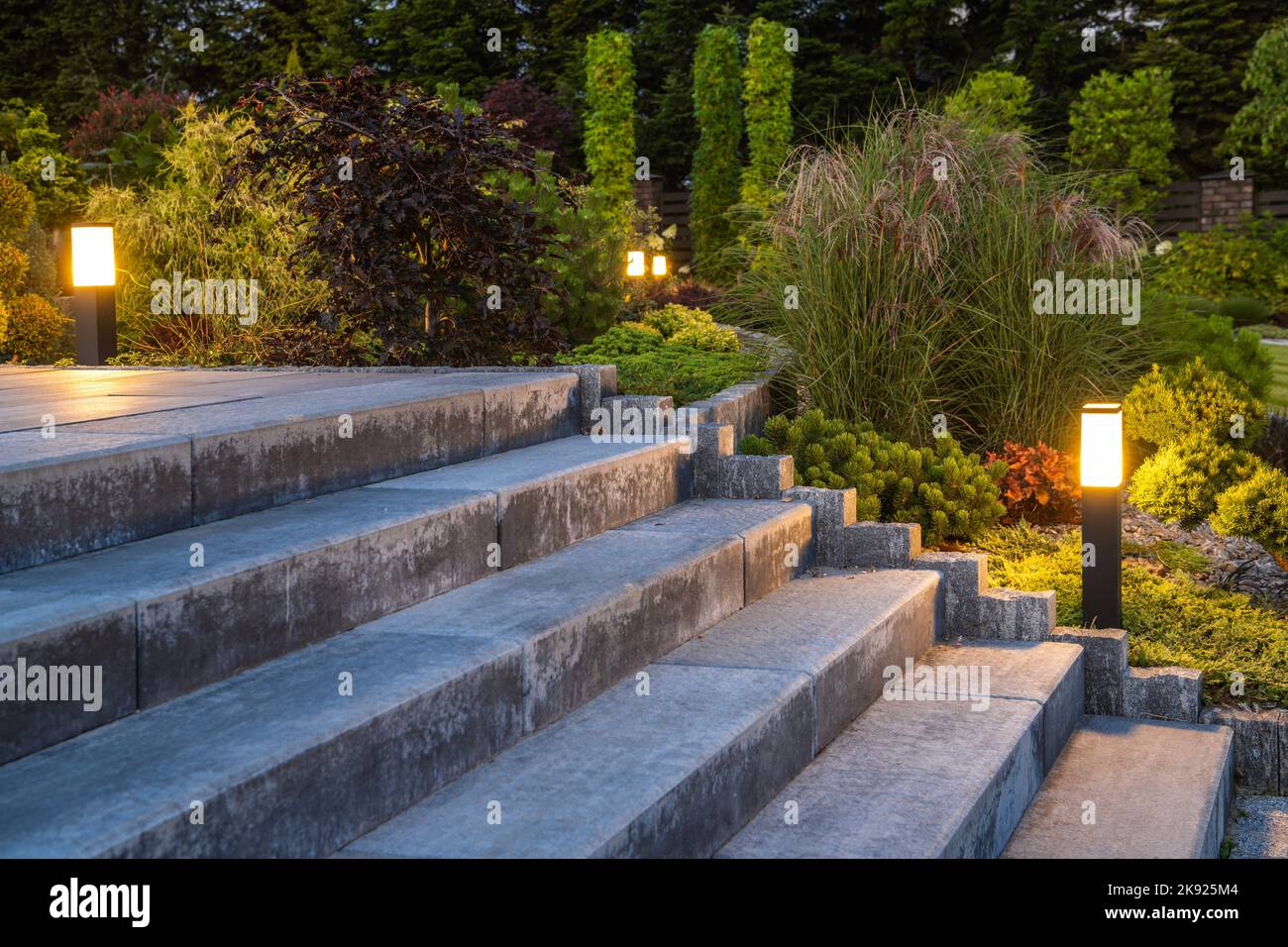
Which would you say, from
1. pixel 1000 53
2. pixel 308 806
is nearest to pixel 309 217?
pixel 308 806

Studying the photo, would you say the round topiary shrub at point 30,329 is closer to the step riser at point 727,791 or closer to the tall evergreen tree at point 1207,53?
the step riser at point 727,791

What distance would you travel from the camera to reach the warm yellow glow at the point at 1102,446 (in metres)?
4.39

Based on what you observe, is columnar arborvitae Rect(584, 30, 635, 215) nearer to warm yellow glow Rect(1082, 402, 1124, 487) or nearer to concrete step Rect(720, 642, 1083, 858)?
warm yellow glow Rect(1082, 402, 1124, 487)

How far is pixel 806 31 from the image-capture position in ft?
72.0

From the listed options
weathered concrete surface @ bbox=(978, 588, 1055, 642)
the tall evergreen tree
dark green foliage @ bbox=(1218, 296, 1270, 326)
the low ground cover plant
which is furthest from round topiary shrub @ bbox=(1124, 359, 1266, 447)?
the tall evergreen tree

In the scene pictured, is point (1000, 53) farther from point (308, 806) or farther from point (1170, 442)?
point (308, 806)

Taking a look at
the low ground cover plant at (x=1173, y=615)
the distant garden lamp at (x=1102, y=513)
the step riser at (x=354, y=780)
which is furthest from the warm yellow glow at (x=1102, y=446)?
the step riser at (x=354, y=780)

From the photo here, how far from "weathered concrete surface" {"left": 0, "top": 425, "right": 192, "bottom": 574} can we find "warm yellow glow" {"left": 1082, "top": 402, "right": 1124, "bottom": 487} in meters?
2.90

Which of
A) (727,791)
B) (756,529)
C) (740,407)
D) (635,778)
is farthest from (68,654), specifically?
(740,407)

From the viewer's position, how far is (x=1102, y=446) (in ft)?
14.4

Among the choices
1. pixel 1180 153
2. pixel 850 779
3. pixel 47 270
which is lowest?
pixel 850 779

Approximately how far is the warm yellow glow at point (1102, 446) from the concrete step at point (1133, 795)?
81 centimetres

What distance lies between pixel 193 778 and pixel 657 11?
21.9 m

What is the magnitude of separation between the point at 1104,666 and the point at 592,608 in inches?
82.0
